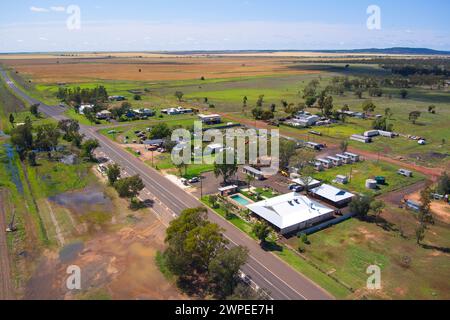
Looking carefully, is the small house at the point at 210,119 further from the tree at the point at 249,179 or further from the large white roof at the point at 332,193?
the large white roof at the point at 332,193

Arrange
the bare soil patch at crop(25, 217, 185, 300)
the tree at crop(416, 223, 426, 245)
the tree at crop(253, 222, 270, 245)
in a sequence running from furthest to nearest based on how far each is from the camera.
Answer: the tree at crop(416, 223, 426, 245) → the tree at crop(253, 222, 270, 245) → the bare soil patch at crop(25, 217, 185, 300)

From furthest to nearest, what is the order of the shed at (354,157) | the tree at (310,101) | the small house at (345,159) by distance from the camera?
the tree at (310,101) → the shed at (354,157) → the small house at (345,159)

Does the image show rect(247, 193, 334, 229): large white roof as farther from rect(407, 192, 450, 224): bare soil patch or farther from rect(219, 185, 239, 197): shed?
rect(407, 192, 450, 224): bare soil patch

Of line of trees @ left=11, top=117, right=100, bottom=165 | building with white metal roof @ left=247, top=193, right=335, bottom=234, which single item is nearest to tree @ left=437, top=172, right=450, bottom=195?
building with white metal roof @ left=247, top=193, right=335, bottom=234

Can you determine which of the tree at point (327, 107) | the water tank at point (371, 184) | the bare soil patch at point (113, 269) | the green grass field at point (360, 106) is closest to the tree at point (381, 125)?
the green grass field at point (360, 106)
